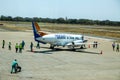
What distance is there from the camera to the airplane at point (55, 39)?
44.3 metres

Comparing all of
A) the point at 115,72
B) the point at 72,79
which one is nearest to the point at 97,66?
the point at 115,72

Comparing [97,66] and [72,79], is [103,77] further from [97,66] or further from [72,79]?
[97,66]

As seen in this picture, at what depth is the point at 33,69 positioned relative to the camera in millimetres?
27297

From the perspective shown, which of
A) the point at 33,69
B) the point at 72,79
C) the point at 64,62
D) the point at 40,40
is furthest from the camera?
the point at 40,40

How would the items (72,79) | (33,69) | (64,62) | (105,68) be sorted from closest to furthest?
1. (72,79)
2. (33,69)
3. (105,68)
4. (64,62)

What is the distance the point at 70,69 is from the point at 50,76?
168 inches

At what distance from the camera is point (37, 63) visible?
31344 mm

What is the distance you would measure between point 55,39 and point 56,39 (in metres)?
0.19

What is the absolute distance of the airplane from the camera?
A: 44303 millimetres

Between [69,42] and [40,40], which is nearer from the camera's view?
[40,40]

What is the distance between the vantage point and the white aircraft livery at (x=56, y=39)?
145ft

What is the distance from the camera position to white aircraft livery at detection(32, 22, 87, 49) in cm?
4428

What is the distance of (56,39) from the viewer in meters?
45.3

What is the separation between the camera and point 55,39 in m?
45.2
